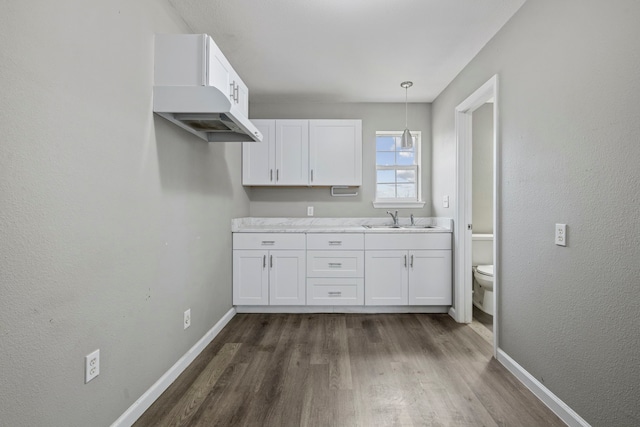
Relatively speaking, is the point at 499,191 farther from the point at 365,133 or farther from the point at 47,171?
the point at 47,171

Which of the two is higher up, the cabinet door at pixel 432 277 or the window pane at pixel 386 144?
the window pane at pixel 386 144

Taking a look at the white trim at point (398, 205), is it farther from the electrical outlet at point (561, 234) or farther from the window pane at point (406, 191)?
the electrical outlet at point (561, 234)

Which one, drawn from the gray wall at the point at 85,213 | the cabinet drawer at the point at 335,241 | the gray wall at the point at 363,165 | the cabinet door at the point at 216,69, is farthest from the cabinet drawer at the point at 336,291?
the cabinet door at the point at 216,69

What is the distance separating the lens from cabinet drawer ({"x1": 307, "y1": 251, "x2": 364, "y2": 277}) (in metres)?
3.26

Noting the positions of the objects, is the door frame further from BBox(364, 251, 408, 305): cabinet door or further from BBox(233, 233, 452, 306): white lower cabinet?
BBox(364, 251, 408, 305): cabinet door

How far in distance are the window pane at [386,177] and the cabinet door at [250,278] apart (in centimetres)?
169

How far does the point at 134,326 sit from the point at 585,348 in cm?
224

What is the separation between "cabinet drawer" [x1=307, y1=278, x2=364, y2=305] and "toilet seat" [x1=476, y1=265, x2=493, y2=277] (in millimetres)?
1179

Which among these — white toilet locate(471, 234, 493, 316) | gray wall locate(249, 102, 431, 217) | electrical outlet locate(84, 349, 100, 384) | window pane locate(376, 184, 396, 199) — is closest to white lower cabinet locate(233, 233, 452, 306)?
white toilet locate(471, 234, 493, 316)

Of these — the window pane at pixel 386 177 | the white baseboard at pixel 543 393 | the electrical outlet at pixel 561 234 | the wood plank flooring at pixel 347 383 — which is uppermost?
the window pane at pixel 386 177

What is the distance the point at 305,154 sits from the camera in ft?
11.8

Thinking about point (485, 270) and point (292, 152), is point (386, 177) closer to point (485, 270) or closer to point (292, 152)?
point (292, 152)

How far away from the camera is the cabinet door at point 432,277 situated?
3.24 m

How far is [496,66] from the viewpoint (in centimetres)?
233
